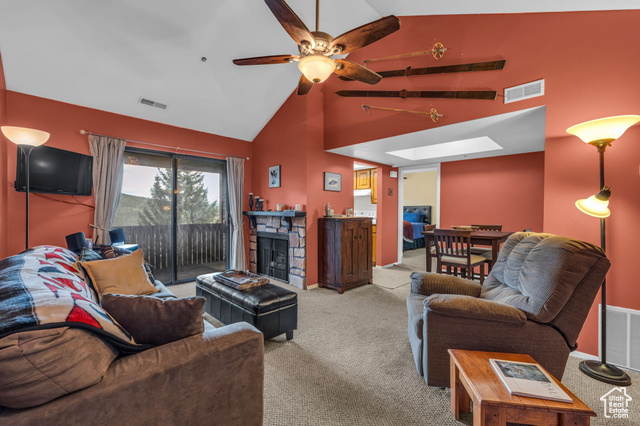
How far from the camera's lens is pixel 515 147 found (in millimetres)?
3943

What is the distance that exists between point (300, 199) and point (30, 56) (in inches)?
135

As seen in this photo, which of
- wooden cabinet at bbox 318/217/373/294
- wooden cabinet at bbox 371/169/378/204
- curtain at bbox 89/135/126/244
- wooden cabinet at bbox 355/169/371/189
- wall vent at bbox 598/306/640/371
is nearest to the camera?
wall vent at bbox 598/306/640/371

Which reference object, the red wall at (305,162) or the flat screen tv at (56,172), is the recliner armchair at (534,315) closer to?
the red wall at (305,162)

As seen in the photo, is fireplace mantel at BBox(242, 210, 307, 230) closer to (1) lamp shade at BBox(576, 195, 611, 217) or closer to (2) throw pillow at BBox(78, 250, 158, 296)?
(2) throw pillow at BBox(78, 250, 158, 296)

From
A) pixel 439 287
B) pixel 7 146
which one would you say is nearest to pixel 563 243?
pixel 439 287

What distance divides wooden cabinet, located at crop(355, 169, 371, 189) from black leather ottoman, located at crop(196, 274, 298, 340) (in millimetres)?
3906

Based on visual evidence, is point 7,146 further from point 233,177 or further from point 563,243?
point 563,243

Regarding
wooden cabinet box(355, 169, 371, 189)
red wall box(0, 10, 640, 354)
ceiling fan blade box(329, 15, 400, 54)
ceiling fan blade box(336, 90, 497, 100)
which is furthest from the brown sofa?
wooden cabinet box(355, 169, 371, 189)

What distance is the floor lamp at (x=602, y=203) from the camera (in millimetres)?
1823

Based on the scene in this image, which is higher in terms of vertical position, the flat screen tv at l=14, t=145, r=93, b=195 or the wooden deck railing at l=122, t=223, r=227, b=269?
the flat screen tv at l=14, t=145, r=93, b=195

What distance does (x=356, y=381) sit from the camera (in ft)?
6.18

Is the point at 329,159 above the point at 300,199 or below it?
above

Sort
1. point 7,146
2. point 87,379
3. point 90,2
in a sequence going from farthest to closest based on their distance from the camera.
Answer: point 7,146
point 90,2
point 87,379

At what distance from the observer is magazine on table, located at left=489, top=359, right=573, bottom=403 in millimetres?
1087
